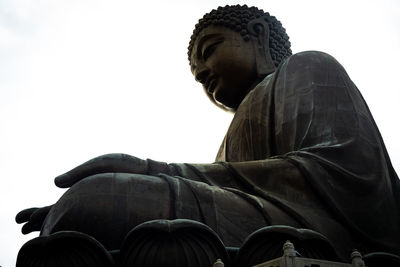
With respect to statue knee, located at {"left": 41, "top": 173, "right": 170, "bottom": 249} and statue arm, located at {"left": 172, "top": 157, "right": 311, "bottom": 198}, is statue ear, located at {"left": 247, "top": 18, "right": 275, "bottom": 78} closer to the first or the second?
statue arm, located at {"left": 172, "top": 157, "right": 311, "bottom": 198}

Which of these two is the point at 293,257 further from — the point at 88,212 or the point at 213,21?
the point at 213,21

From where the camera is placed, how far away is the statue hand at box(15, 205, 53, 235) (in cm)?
688

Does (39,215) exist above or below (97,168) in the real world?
below

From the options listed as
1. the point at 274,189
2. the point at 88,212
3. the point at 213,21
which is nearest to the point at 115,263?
the point at 88,212

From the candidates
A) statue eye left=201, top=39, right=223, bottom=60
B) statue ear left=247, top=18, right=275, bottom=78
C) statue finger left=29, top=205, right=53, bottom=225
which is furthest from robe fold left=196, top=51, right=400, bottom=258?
statue finger left=29, top=205, right=53, bottom=225

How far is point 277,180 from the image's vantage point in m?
7.27

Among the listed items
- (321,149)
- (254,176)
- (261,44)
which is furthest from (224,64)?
(254,176)

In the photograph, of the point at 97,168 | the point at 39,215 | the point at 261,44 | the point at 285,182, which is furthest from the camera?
the point at 261,44

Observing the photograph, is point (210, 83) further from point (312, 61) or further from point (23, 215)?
point (23, 215)

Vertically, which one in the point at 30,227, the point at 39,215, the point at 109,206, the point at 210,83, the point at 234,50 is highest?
the point at 234,50

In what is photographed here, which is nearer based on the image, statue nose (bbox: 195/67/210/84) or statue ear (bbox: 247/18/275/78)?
statue ear (bbox: 247/18/275/78)

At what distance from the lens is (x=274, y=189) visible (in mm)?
7250

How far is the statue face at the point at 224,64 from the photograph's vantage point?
32.2ft

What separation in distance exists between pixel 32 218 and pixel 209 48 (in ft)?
12.6
